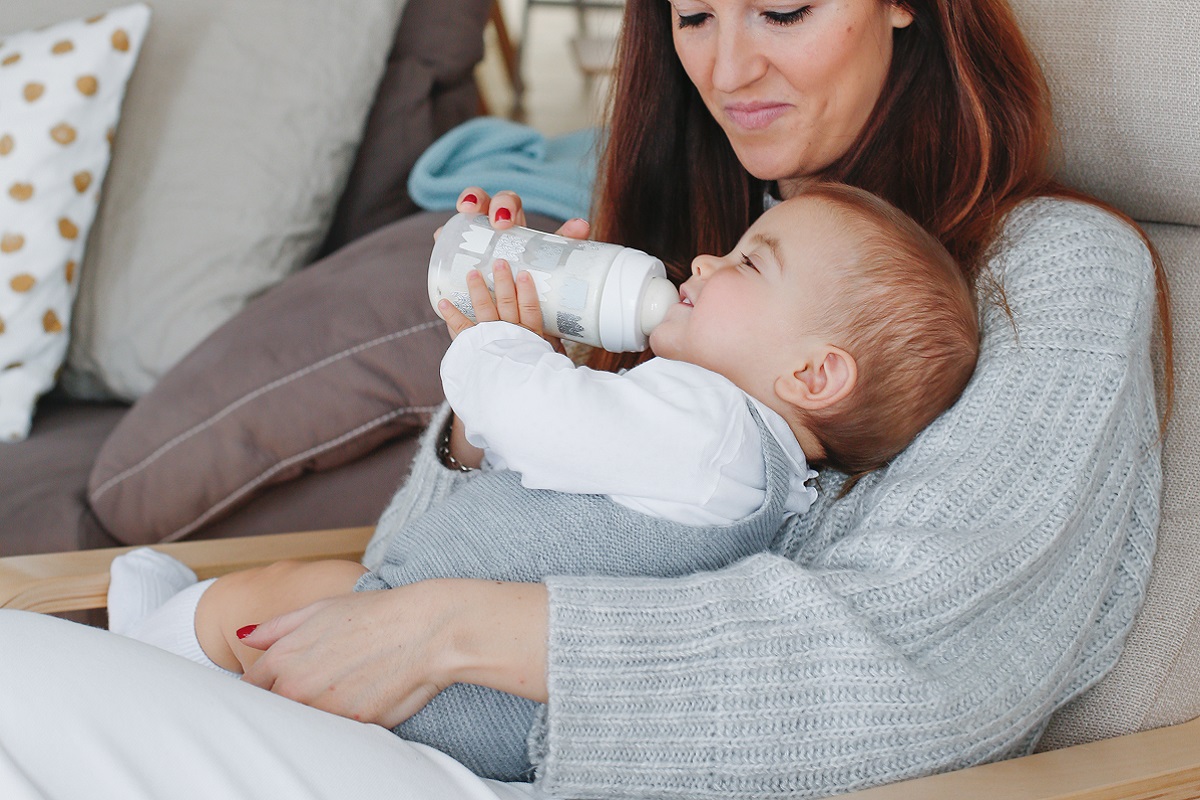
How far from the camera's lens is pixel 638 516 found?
97 cm

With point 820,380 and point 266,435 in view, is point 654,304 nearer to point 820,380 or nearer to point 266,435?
point 820,380

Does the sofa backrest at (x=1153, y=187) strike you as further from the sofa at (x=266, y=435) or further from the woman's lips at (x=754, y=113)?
the sofa at (x=266, y=435)

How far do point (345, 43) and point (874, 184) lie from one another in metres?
1.08

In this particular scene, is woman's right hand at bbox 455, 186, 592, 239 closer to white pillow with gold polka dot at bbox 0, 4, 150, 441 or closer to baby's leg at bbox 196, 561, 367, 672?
baby's leg at bbox 196, 561, 367, 672

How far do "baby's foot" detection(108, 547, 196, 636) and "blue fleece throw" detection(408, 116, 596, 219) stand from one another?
2.83ft

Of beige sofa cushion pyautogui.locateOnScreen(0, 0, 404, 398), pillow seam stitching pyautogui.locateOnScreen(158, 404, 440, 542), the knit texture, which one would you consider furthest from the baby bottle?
beige sofa cushion pyautogui.locateOnScreen(0, 0, 404, 398)

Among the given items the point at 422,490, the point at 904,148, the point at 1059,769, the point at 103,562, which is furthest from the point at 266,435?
the point at 1059,769

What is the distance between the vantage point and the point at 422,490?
3.97ft

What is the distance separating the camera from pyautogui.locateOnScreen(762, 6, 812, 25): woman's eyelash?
1137 mm

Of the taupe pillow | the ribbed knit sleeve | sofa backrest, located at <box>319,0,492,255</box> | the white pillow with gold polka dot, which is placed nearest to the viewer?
the ribbed knit sleeve

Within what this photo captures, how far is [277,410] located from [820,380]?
34.5 inches

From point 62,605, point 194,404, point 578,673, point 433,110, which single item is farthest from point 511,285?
point 433,110

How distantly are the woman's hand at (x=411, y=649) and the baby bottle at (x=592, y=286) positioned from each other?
26cm

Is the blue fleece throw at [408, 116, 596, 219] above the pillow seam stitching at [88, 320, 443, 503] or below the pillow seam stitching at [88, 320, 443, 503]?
above
